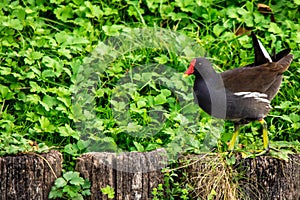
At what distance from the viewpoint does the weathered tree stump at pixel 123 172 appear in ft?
14.1

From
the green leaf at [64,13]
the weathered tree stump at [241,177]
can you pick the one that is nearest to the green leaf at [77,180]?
the weathered tree stump at [241,177]

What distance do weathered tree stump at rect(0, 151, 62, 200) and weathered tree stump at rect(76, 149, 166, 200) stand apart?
25 centimetres

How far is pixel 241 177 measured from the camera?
4445 mm

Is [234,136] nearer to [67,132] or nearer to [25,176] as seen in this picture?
[67,132]

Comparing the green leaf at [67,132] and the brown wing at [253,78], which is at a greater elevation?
the brown wing at [253,78]

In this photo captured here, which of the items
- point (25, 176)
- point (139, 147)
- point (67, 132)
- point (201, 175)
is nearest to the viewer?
point (25, 176)

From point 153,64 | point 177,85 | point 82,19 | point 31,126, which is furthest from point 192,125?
point 82,19

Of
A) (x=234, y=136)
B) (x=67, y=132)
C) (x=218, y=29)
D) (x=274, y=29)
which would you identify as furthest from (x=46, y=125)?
(x=274, y=29)

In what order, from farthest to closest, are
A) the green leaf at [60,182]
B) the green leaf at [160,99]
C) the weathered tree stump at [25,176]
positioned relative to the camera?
the green leaf at [160,99] → the green leaf at [60,182] → the weathered tree stump at [25,176]

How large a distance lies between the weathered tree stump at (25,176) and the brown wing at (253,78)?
1.32 m

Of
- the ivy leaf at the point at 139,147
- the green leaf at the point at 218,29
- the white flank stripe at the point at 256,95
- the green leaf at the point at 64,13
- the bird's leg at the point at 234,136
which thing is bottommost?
the ivy leaf at the point at 139,147

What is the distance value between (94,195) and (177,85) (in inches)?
51.4

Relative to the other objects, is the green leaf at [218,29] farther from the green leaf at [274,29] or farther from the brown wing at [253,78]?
the brown wing at [253,78]

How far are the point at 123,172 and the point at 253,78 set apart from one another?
1.10 meters
